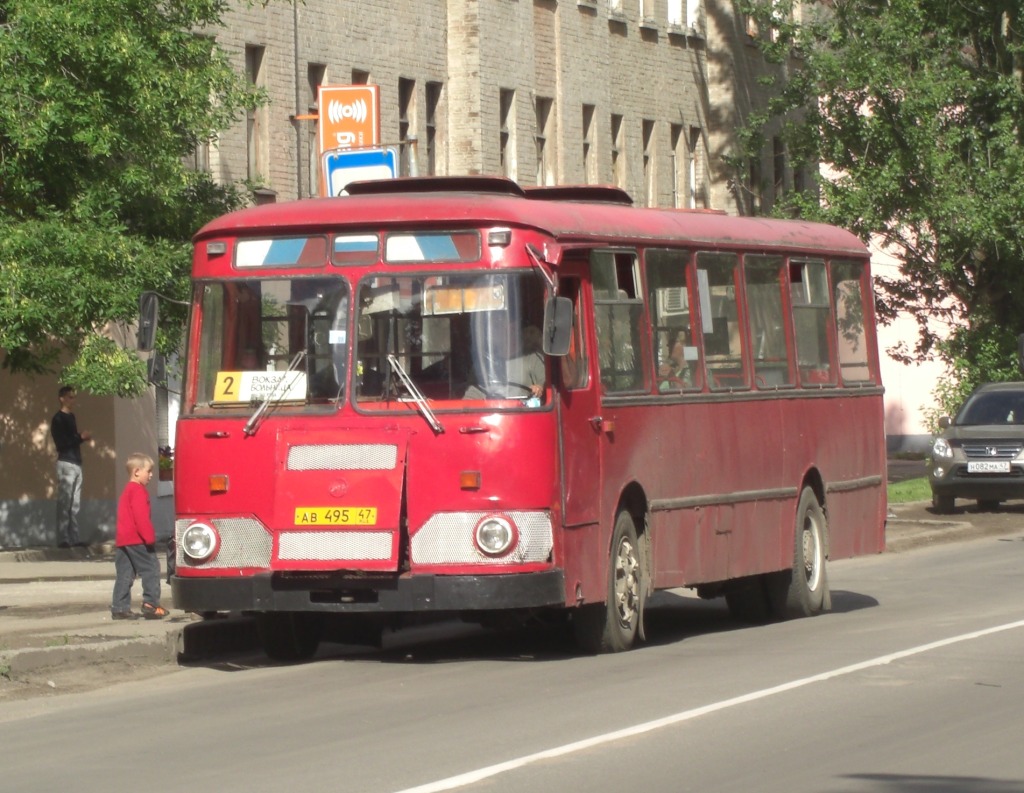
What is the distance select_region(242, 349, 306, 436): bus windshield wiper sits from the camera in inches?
552

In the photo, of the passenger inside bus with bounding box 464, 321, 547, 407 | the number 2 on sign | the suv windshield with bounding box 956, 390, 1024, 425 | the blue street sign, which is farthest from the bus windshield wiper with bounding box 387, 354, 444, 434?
the suv windshield with bounding box 956, 390, 1024, 425

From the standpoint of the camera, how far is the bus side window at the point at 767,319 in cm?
1727

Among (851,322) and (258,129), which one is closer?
(851,322)

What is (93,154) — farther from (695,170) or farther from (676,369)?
(695,170)

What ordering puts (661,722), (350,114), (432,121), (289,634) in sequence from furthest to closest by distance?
(432,121), (350,114), (289,634), (661,722)

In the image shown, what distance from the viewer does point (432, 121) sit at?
38.2 meters

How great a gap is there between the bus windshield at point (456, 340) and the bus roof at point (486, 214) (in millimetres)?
381

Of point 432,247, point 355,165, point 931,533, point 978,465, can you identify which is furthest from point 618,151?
point 432,247

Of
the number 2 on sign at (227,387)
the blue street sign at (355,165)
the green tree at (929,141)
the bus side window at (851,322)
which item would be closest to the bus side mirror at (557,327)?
the number 2 on sign at (227,387)

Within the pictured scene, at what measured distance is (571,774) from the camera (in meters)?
9.48

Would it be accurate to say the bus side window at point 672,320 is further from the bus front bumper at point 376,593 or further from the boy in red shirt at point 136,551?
the boy in red shirt at point 136,551

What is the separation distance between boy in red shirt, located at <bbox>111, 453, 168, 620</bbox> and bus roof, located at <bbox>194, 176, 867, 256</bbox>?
2605mm

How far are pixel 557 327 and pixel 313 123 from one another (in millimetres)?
21607

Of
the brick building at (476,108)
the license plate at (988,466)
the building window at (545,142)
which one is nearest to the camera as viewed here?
the brick building at (476,108)
